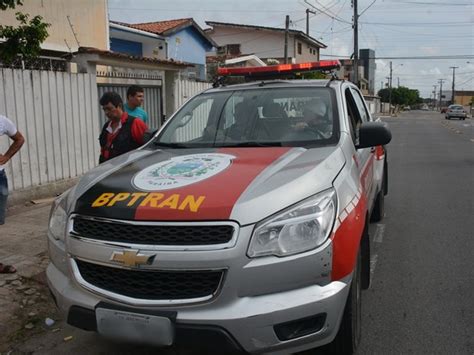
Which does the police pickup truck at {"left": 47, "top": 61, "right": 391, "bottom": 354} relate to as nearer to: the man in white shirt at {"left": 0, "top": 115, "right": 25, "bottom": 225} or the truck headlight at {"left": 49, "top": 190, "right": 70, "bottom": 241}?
the truck headlight at {"left": 49, "top": 190, "right": 70, "bottom": 241}

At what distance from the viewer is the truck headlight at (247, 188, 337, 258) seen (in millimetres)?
2463

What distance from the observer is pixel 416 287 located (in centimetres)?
434

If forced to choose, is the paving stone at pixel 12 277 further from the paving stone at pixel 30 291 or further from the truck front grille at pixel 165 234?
the truck front grille at pixel 165 234

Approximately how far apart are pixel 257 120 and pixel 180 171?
1.19 meters

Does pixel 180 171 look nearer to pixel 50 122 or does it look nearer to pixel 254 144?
pixel 254 144

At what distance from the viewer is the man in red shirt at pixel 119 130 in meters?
5.05

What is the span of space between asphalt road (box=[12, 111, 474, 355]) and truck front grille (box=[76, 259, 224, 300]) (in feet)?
2.88

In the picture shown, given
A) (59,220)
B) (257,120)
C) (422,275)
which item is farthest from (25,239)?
(422,275)

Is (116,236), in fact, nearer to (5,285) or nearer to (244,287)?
(244,287)

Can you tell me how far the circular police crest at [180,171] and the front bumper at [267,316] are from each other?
2.30 feet

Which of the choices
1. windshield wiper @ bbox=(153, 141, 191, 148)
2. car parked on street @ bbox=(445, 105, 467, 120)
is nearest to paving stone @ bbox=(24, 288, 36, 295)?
windshield wiper @ bbox=(153, 141, 191, 148)

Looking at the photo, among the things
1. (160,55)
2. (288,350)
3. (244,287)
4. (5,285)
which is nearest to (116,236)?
(244,287)

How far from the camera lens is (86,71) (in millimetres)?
8695

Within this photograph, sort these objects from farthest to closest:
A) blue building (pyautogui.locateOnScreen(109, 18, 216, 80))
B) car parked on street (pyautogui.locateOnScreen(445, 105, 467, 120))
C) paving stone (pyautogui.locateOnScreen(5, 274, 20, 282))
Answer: car parked on street (pyautogui.locateOnScreen(445, 105, 467, 120))
blue building (pyautogui.locateOnScreen(109, 18, 216, 80))
paving stone (pyautogui.locateOnScreen(5, 274, 20, 282))
